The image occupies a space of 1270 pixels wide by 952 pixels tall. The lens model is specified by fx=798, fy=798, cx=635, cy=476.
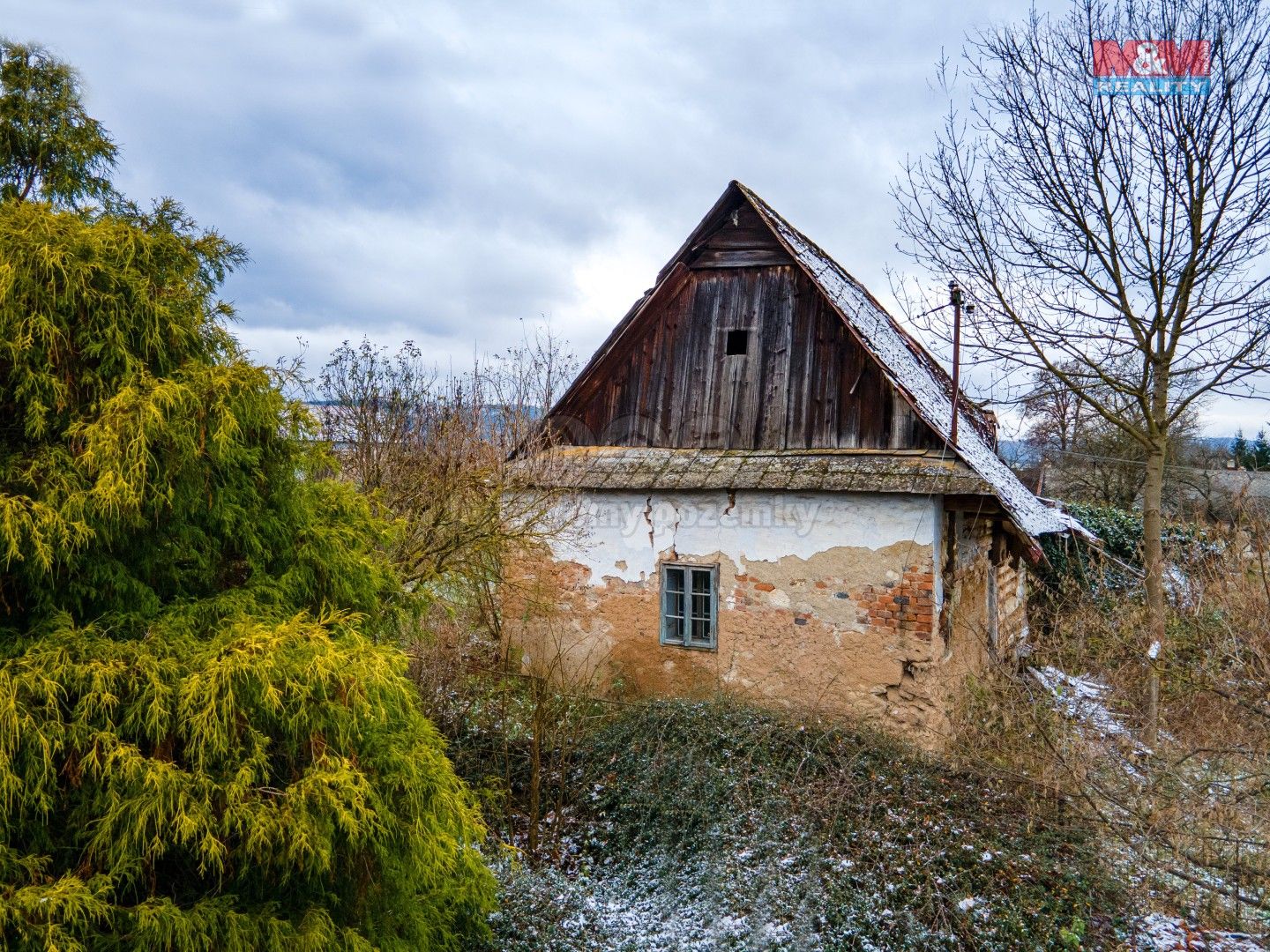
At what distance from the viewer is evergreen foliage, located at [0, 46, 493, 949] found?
2.97 metres

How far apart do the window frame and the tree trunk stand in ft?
13.7

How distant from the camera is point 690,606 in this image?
8.94m

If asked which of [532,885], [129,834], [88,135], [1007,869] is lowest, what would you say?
[532,885]

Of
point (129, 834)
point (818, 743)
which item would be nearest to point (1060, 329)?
point (818, 743)

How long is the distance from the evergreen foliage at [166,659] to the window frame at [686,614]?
5166 millimetres

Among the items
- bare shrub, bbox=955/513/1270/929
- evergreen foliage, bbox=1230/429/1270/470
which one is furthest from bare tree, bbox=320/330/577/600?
evergreen foliage, bbox=1230/429/1270/470

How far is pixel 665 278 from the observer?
9289 millimetres

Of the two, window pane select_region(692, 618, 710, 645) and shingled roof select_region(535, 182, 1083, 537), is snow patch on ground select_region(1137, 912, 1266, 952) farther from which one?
window pane select_region(692, 618, 710, 645)

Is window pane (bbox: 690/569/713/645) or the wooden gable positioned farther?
window pane (bbox: 690/569/713/645)

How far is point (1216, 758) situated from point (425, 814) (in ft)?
18.7

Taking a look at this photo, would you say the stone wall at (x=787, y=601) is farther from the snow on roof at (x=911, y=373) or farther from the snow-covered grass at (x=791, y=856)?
the snow-covered grass at (x=791, y=856)

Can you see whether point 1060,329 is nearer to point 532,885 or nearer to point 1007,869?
point 1007,869

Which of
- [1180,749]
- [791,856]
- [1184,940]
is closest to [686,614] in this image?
[791,856]

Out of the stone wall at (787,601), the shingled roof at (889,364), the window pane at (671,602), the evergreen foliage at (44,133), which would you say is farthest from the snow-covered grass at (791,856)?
the evergreen foliage at (44,133)
